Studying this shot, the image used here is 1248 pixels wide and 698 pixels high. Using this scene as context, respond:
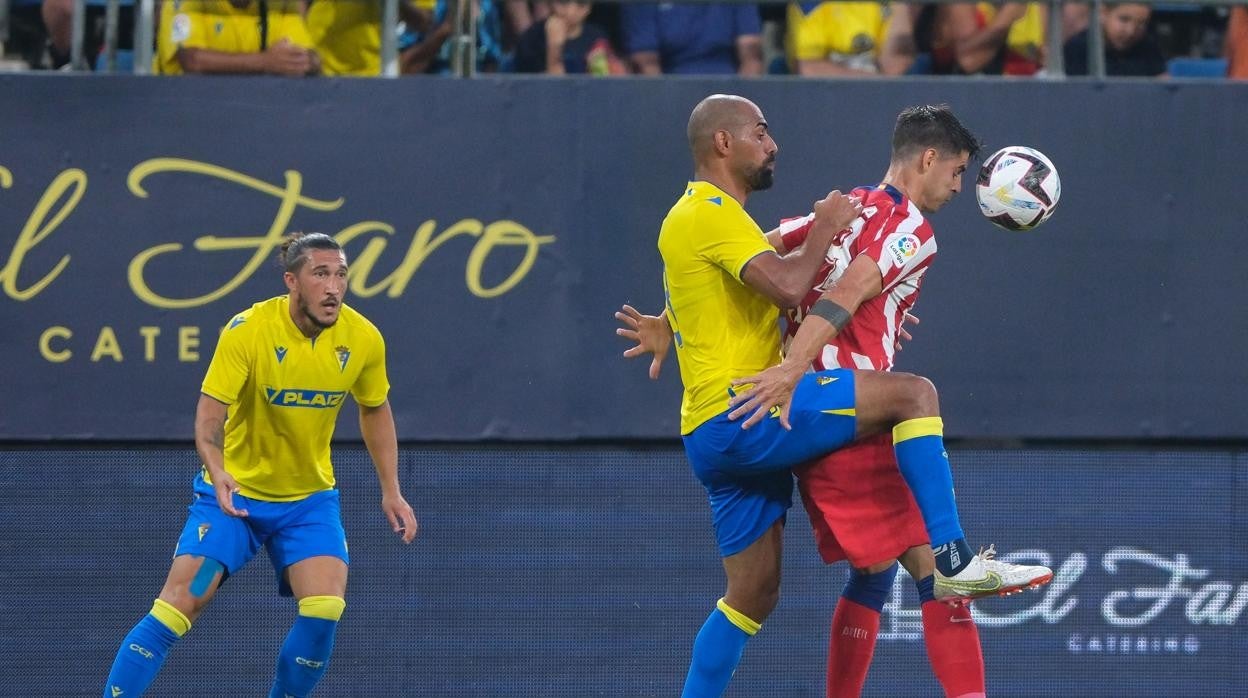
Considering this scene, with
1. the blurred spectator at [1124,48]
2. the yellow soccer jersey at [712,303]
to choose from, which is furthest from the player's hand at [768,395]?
the blurred spectator at [1124,48]

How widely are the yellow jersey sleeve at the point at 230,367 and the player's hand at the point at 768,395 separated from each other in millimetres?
1999

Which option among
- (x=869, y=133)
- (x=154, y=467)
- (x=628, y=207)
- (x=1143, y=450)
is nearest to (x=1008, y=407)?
(x=1143, y=450)

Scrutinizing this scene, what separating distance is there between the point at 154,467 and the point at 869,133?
12.0ft

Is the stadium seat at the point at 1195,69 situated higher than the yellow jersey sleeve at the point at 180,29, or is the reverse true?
the yellow jersey sleeve at the point at 180,29

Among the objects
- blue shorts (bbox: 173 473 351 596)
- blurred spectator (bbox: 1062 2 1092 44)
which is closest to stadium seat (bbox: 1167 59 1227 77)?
blurred spectator (bbox: 1062 2 1092 44)

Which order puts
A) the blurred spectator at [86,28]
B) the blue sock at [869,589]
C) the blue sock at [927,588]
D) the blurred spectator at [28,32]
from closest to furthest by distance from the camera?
the blue sock at [927,588]
the blue sock at [869,589]
the blurred spectator at [86,28]
the blurred spectator at [28,32]

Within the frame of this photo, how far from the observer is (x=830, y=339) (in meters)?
5.50

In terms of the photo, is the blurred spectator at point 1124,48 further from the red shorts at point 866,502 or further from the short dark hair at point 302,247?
the short dark hair at point 302,247

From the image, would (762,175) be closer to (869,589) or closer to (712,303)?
(712,303)

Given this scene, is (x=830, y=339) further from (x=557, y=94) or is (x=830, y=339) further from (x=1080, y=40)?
(x=1080, y=40)

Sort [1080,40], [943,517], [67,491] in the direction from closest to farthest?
[943,517], [67,491], [1080,40]

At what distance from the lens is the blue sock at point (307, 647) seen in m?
6.54

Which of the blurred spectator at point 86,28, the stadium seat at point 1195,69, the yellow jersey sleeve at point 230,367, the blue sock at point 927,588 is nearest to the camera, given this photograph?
the blue sock at point 927,588

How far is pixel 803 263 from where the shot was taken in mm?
5492
